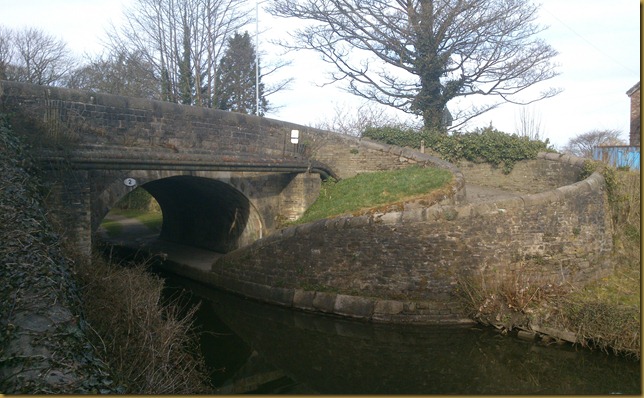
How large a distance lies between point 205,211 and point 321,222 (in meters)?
6.11

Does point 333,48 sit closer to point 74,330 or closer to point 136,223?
point 136,223

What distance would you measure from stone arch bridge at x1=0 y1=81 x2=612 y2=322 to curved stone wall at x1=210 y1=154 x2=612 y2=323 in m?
0.02

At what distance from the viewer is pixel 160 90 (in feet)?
80.5

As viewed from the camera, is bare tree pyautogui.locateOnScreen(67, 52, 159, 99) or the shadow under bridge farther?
bare tree pyautogui.locateOnScreen(67, 52, 159, 99)

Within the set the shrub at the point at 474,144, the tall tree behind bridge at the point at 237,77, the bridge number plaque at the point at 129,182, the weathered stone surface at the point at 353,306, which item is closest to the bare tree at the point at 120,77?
the tall tree behind bridge at the point at 237,77

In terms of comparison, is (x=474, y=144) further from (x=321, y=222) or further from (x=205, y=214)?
(x=205, y=214)

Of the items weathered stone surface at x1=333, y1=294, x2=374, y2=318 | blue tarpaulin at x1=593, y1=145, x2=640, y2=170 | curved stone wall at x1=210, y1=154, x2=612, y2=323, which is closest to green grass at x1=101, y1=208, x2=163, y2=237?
Result: curved stone wall at x1=210, y1=154, x2=612, y2=323

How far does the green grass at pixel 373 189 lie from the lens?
12.6 meters

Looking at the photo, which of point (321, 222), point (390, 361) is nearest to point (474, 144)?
point (321, 222)

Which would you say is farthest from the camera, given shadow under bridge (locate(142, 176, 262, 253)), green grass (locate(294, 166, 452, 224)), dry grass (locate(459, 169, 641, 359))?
shadow under bridge (locate(142, 176, 262, 253))

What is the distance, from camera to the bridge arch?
13875 millimetres

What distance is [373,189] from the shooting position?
44.6ft

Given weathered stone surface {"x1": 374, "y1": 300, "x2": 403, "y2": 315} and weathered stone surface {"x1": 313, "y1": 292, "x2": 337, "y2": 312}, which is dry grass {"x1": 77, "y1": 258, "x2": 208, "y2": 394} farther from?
weathered stone surface {"x1": 374, "y1": 300, "x2": 403, "y2": 315}

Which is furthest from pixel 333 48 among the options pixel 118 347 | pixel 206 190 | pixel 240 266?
pixel 118 347
